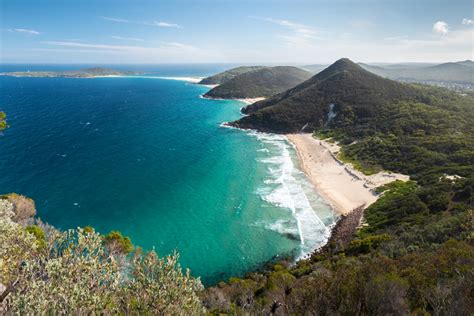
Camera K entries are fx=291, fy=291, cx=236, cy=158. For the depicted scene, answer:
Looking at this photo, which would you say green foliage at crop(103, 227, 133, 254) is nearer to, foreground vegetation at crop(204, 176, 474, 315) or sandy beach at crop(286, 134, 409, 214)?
foreground vegetation at crop(204, 176, 474, 315)

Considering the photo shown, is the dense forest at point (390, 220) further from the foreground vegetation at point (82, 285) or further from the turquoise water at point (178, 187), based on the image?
the foreground vegetation at point (82, 285)

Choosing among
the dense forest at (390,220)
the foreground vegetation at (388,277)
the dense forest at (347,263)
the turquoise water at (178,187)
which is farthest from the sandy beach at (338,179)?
the foreground vegetation at (388,277)

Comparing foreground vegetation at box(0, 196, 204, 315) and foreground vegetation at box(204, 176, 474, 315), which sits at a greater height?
foreground vegetation at box(0, 196, 204, 315)

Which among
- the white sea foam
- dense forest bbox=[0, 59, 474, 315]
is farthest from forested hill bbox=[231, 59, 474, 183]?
the white sea foam

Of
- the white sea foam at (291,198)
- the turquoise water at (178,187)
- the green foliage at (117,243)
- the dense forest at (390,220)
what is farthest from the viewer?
the white sea foam at (291,198)

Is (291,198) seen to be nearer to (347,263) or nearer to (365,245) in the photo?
(365,245)

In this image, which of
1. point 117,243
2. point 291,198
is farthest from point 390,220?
point 117,243

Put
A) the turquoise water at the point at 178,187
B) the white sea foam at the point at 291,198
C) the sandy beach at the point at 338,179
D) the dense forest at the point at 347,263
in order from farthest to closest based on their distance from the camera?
the sandy beach at the point at 338,179, the white sea foam at the point at 291,198, the turquoise water at the point at 178,187, the dense forest at the point at 347,263
